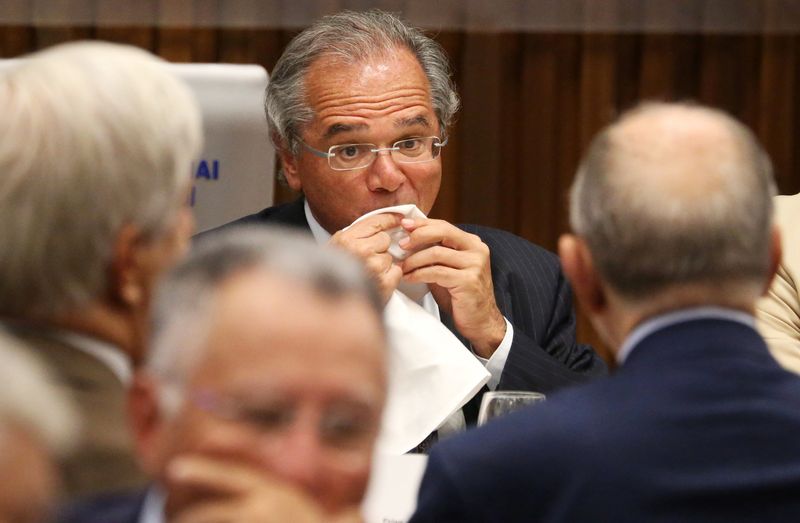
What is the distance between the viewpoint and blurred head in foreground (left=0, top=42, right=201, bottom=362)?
1206 millimetres

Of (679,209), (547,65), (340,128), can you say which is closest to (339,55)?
(340,128)

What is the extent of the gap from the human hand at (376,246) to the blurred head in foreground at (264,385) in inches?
59.3

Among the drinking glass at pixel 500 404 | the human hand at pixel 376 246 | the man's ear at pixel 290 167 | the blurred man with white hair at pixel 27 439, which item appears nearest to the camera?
the blurred man with white hair at pixel 27 439

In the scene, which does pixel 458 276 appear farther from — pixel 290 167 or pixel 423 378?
pixel 290 167

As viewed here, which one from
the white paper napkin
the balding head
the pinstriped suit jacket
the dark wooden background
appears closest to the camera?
→ the balding head

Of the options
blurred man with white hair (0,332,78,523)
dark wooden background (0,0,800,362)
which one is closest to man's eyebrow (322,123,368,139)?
blurred man with white hair (0,332,78,523)

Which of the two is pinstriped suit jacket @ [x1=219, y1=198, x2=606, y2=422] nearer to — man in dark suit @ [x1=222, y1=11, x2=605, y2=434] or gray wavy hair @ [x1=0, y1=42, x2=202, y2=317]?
man in dark suit @ [x1=222, y1=11, x2=605, y2=434]

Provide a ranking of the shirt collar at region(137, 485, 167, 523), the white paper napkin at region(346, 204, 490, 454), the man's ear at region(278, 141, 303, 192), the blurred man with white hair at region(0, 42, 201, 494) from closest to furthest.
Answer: the shirt collar at region(137, 485, 167, 523), the blurred man with white hair at region(0, 42, 201, 494), the white paper napkin at region(346, 204, 490, 454), the man's ear at region(278, 141, 303, 192)

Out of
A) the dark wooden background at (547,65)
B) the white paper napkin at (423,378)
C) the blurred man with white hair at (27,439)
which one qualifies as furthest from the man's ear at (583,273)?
the dark wooden background at (547,65)

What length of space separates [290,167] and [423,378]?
0.98 metres

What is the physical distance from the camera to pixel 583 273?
57.1 inches

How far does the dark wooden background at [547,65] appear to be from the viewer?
5.33 metres

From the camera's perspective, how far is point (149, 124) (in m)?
1.26

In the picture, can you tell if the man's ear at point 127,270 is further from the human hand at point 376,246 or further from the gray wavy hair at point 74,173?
the human hand at point 376,246
